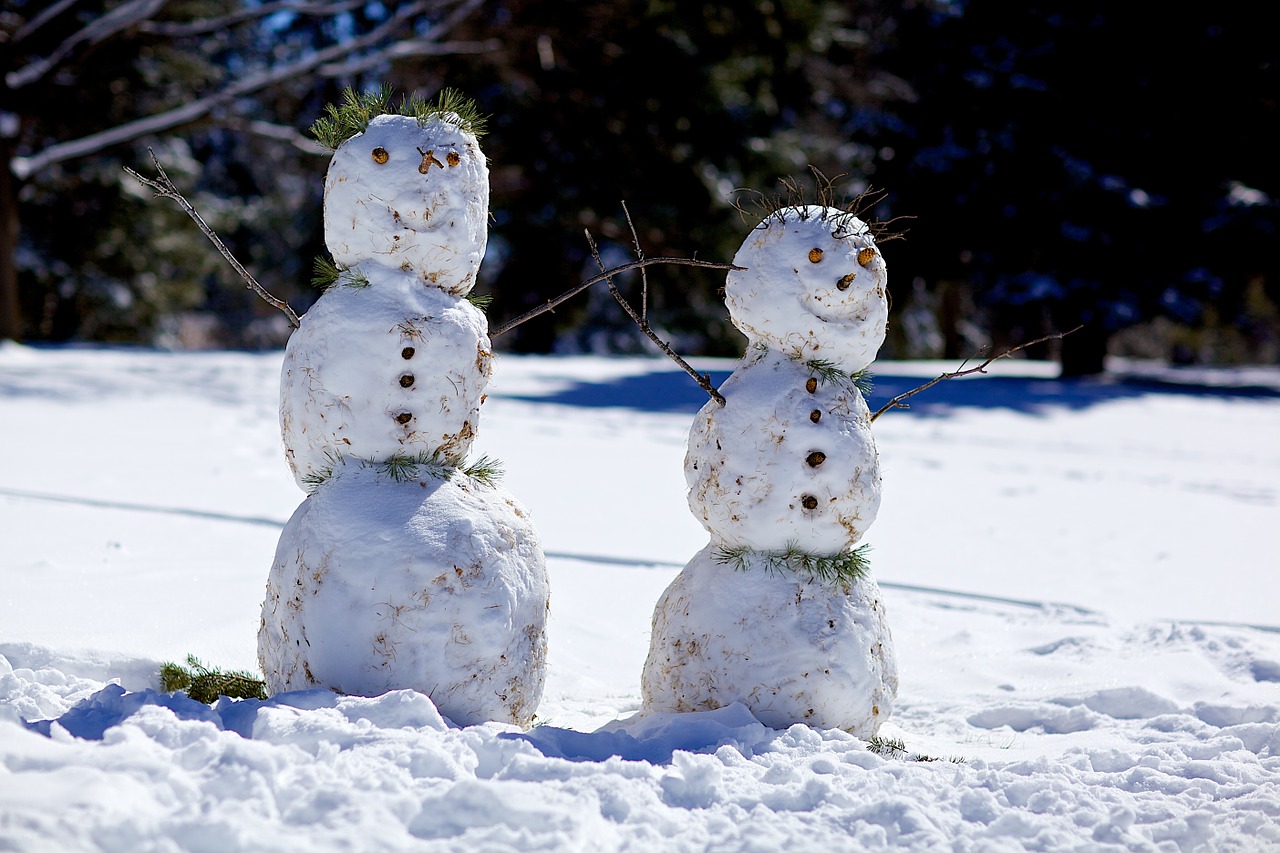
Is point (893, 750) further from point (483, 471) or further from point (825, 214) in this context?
Answer: point (825, 214)

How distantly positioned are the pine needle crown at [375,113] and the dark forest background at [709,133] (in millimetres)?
10042

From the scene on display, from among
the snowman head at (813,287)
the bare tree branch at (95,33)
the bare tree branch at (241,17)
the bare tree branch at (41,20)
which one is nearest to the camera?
the snowman head at (813,287)

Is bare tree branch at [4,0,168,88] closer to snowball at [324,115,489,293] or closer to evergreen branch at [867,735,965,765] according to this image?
snowball at [324,115,489,293]

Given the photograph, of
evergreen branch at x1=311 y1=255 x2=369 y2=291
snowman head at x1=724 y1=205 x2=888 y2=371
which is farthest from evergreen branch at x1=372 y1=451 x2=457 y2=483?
snowman head at x1=724 y1=205 x2=888 y2=371

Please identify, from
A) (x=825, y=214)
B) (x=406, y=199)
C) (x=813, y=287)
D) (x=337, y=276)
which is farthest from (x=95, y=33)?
(x=813, y=287)

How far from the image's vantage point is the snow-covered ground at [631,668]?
2.65 meters

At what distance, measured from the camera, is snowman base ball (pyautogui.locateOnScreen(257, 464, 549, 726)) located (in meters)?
3.19

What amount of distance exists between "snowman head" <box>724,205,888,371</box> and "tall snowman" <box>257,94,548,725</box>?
2.96 ft

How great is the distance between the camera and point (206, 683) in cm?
381

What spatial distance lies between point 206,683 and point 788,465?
2104mm

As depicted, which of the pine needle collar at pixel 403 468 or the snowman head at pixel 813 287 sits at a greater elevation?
the snowman head at pixel 813 287

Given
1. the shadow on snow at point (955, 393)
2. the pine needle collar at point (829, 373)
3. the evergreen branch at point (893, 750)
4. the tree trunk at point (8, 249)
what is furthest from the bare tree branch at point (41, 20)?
the evergreen branch at point (893, 750)

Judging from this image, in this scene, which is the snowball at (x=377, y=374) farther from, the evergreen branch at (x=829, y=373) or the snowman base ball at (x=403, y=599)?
the evergreen branch at (x=829, y=373)

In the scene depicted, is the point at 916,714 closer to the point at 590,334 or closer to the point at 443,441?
the point at 443,441
